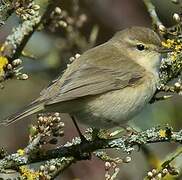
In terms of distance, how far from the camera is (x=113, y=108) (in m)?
4.70

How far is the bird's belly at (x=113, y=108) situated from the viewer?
4.59 m

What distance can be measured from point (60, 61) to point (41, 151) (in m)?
2.55

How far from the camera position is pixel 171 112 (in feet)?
18.9

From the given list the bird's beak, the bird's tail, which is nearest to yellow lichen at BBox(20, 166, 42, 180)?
the bird's tail

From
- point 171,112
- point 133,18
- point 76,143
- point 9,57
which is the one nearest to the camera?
point 76,143

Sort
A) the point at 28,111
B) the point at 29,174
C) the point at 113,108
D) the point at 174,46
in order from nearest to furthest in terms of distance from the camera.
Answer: the point at 29,174
the point at 28,111
the point at 174,46
the point at 113,108

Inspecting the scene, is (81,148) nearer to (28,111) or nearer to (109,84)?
(28,111)

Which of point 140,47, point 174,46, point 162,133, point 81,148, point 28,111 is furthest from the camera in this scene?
point 140,47

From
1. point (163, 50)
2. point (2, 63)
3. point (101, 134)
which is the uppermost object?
point (2, 63)

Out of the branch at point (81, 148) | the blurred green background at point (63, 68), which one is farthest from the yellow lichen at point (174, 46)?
the blurred green background at point (63, 68)

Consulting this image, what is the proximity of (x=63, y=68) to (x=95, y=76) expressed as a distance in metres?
1.44

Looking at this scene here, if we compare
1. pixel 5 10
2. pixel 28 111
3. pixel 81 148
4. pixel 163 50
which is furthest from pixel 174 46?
pixel 5 10

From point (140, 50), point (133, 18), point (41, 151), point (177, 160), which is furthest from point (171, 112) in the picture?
point (133, 18)

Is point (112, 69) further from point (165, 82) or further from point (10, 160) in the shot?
point (10, 160)
